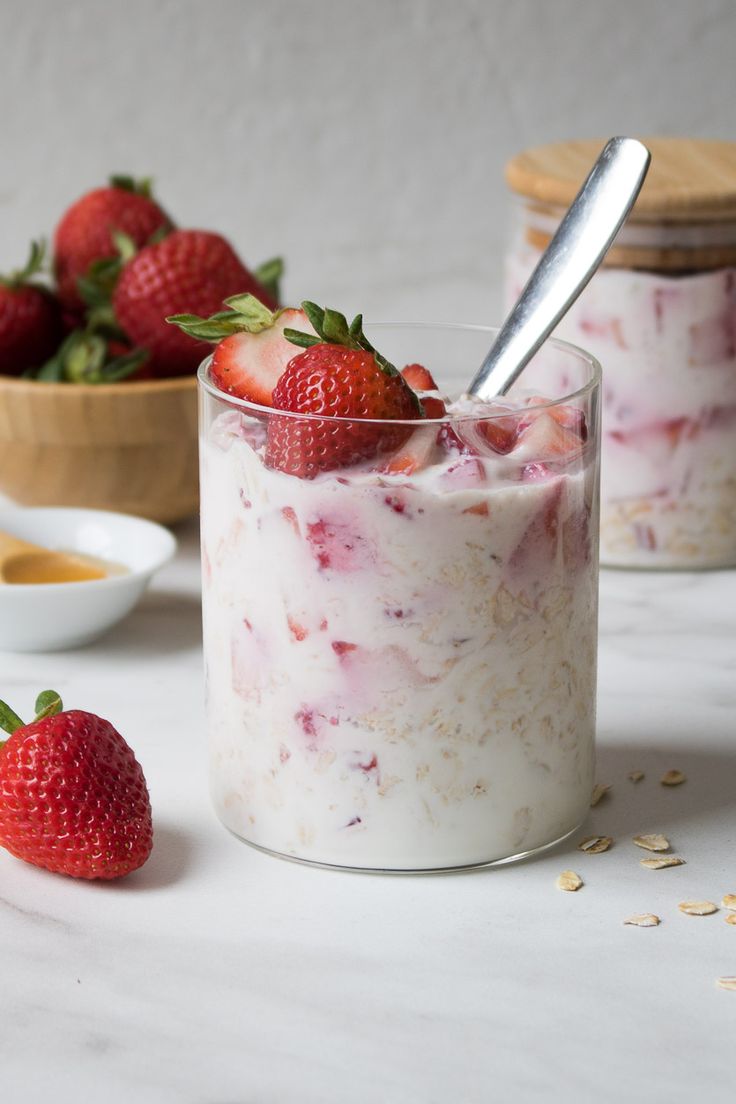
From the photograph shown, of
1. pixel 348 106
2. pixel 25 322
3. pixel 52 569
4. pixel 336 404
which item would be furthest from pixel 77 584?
pixel 348 106

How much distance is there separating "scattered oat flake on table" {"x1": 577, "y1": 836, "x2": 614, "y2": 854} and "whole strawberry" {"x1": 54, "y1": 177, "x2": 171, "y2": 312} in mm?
701

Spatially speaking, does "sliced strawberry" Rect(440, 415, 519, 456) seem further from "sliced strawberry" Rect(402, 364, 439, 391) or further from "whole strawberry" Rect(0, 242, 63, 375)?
"whole strawberry" Rect(0, 242, 63, 375)

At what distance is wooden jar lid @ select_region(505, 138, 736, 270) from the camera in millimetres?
1216

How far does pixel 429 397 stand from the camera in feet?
2.80

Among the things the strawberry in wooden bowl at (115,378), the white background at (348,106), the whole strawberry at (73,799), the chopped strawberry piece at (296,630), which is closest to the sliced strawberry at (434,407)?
the chopped strawberry piece at (296,630)

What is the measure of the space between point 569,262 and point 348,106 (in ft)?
3.67

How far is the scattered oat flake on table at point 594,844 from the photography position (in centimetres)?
89

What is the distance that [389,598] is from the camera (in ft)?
2.65

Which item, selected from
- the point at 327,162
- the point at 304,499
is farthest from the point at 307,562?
the point at 327,162

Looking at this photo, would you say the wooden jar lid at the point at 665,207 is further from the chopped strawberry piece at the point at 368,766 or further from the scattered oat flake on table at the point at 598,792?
the chopped strawberry piece at the point at 368,766

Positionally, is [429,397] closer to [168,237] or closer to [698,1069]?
[698,1069]

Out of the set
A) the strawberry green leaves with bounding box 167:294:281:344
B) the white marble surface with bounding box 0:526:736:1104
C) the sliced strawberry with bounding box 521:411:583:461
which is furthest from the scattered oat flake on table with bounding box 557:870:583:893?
the strawberry green leaves with bounding box 167:294:281:344

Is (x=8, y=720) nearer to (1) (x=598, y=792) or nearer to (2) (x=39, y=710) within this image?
(2) (x=39, y=710)

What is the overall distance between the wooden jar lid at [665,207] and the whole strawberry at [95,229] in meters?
0.31
